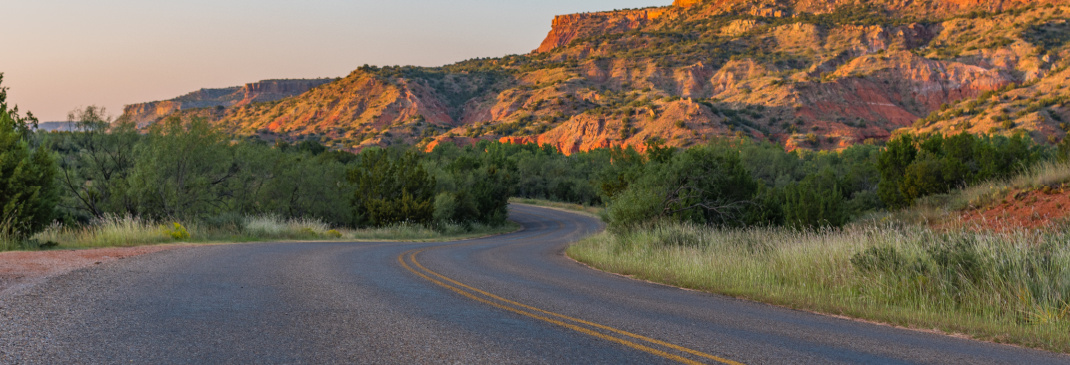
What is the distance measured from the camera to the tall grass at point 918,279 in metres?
7.73

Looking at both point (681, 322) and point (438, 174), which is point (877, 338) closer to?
point (681, 322)

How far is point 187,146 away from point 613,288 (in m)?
19.7

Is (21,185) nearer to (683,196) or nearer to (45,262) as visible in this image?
(45,262)

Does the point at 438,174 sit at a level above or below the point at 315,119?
below

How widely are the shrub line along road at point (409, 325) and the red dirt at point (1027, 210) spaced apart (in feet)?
43.0

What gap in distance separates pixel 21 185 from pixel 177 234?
440 cm

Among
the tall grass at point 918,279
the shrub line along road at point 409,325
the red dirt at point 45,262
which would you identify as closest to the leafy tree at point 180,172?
the red dirt at point 45,262

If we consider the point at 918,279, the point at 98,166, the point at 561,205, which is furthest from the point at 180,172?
the point at 561,205

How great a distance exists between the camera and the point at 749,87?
109m

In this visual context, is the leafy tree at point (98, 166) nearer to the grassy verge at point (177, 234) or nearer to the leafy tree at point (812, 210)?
the grassy verge at point (177, 234)

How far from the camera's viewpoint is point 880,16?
5197 inches

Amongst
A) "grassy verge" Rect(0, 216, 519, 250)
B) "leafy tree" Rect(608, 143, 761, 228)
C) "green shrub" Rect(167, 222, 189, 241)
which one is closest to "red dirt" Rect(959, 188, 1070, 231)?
"leafy tree" Rect(608, 143, 761, 228)

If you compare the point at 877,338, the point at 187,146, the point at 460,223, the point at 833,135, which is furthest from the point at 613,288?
the point at 833,135

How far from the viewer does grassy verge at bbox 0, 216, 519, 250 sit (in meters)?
15.8
